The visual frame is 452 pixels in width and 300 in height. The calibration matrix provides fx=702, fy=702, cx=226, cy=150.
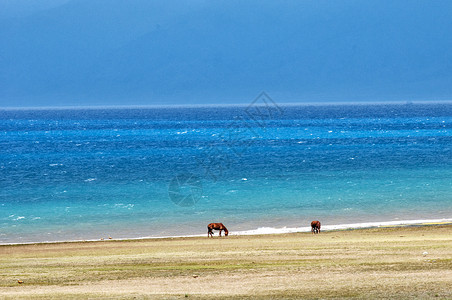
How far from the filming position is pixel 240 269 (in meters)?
18.9

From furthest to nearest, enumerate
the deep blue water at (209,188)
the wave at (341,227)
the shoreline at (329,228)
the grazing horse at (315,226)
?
the deep blue water at (209,188) < the wave at (341,227) < the shoreline at (329,228) < the grazing horse at (315,226)


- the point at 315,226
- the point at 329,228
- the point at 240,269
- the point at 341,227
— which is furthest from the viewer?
the point at 341,227

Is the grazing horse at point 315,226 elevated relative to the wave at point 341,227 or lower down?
elevated

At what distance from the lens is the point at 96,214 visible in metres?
39.3

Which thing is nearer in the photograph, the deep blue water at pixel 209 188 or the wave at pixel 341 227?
the wave at pixel 341 227

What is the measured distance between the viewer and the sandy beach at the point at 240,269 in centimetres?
1589

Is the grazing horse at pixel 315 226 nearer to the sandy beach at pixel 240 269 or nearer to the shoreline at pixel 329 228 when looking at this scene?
the shoreline at pixel 329 228

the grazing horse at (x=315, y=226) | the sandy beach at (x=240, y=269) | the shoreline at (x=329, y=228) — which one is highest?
the sandy beach at (x=240, y=269)

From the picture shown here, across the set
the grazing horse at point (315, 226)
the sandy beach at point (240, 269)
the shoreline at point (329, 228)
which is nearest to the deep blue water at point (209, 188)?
the shoreline at point (329, 228)

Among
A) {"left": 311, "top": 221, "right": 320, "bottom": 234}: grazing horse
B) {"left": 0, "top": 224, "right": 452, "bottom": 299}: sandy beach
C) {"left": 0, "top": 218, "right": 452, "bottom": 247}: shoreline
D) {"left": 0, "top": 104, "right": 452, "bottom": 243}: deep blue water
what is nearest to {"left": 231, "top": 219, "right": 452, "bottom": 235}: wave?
{"left": 0, "top": 218, "right": 452, "bottom": 247}: shoreline

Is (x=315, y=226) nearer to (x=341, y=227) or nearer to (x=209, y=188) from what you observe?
(x=341, y=227)

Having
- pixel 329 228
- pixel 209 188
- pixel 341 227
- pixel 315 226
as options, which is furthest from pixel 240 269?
pixel 209 188

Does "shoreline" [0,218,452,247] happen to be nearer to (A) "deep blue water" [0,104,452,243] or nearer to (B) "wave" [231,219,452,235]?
(B) "wave" [231,219,452,235]

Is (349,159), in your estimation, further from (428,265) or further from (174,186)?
Answer: (428,265)
